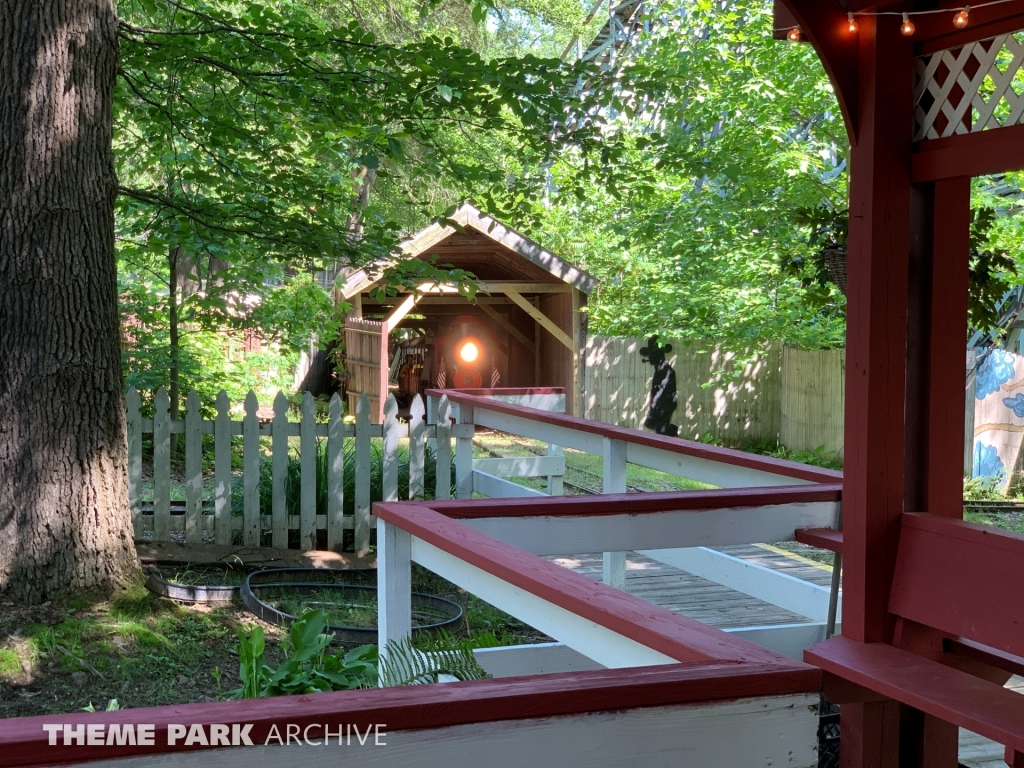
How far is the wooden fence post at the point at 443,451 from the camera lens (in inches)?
309

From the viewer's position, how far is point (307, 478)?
7684 millimetres

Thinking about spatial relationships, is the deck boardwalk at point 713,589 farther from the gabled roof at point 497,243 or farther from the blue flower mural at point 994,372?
the gabled roof at point 497,243

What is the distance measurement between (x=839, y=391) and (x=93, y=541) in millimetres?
12267

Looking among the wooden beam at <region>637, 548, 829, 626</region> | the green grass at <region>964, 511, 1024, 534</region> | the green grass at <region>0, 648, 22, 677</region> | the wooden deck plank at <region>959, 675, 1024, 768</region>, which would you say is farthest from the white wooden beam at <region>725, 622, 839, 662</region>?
the green grass at <region>964, 511, 1024, 534</region>

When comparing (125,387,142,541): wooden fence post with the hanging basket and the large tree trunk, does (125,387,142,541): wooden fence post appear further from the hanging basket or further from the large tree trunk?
the hanging basket

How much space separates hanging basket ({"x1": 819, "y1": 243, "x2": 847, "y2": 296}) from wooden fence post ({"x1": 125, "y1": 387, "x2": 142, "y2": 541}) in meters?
5.17

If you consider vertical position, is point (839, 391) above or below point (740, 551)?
above

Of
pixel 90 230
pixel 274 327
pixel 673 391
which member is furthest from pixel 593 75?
pixel 673 391

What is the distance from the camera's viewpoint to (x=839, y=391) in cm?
1543

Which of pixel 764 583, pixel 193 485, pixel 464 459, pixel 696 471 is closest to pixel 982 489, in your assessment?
pixel 464 459

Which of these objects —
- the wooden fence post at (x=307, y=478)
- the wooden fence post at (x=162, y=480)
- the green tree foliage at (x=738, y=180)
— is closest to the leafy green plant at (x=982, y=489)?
the green tree foliage at (x=738, y=180)

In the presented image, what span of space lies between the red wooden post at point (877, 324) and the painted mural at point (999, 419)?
38.0 ft

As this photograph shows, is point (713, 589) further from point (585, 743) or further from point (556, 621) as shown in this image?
point (585, 743)

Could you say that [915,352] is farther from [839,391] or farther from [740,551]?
[839,391]
